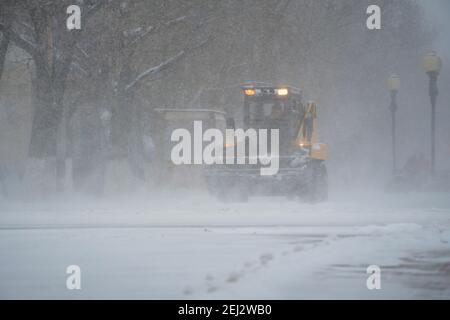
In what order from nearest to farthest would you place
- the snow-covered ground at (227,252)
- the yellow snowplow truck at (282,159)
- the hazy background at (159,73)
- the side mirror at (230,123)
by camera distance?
the snow-covered ground at (227,252) < the yellow snowplow truck at (282,159) < the side mirror at (230,123) < the hazy background at (159,73)

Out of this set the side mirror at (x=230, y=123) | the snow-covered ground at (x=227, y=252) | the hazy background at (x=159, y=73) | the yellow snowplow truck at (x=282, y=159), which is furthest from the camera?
the hazy background at (x=159, y=73)

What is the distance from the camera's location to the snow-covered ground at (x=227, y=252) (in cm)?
904

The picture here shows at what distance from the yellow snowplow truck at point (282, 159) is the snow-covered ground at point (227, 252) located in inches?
70.5

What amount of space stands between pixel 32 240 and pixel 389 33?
117ft

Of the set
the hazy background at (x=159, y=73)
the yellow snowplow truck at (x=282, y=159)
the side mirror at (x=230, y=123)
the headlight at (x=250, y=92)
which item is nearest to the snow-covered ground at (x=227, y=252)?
the yellow snowplow truck at (x=282, y=159)

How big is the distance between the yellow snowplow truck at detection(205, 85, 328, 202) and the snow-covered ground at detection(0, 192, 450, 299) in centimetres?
179

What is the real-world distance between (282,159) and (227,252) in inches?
412

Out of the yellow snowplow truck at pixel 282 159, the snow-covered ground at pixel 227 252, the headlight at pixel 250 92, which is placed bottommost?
the snow-covered ground at pixel 227 252

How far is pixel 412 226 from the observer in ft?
50.0

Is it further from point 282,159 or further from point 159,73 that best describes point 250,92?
point 159,73

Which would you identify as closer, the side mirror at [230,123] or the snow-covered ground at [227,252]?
the snow-covered ground at [227,252]

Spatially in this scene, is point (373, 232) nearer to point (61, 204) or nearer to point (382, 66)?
point (61, 204)

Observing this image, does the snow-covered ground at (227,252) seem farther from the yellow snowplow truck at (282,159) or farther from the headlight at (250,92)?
the headlight at (250,92)

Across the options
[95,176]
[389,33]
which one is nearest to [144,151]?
[95,176]
